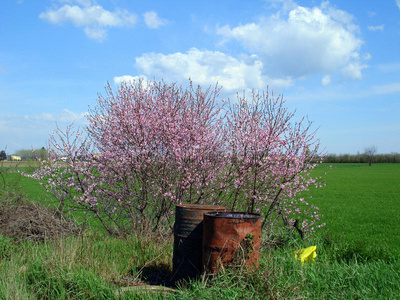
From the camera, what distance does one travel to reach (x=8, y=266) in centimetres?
476

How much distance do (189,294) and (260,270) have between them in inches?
33.6

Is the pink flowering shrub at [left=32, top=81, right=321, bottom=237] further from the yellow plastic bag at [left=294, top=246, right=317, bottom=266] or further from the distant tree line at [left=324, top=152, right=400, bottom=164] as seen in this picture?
the distant tree line at [left=324, top=152, right=400, bottom=164]

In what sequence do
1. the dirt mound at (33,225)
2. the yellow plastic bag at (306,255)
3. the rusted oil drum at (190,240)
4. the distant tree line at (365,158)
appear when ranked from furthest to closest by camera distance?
1. the distant tree line at (365,158)
2. the dirt mound at (33,225)
3. the yellow plastic bag at (306,255)
4. the rusted oil drum at (190,240)

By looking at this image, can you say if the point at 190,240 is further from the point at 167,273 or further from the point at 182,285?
the point at 167,273

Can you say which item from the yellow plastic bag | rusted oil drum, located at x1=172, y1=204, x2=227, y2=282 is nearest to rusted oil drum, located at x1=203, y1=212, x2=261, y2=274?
rusted oil drum, located at x1=172, y1=204, x2=227, y2=282

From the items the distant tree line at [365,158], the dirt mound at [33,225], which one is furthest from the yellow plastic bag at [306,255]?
the distant tree line at [365,158]

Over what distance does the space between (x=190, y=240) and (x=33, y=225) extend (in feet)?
13.5

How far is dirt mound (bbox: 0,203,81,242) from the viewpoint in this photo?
21.7 ft

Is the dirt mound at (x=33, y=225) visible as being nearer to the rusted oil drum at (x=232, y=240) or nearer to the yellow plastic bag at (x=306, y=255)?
the rusted oil drum at (x=232, y=240)

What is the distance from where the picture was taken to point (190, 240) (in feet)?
13.9

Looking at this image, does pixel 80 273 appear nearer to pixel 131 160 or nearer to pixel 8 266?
pixel 8 266

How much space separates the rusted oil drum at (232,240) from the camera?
3779mm

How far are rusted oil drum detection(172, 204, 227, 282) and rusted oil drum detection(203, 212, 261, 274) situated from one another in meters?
0.39

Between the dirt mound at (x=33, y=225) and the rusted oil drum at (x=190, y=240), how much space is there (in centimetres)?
321
